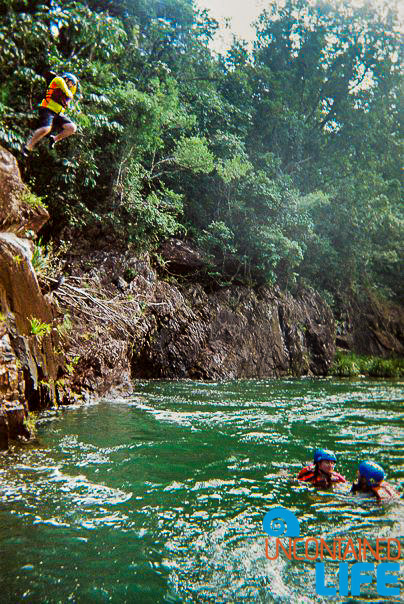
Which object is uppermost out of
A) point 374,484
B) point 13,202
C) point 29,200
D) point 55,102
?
point 55,102

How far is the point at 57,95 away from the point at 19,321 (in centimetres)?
371

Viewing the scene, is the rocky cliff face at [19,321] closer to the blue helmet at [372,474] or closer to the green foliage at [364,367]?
the blue helmet at [372,474]

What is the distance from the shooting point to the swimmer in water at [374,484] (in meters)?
4.18

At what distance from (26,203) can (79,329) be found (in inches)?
130

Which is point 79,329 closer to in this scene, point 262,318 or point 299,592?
point 299,592

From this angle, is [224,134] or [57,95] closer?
[57,95]

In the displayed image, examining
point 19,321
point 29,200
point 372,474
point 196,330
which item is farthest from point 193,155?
point 372,474

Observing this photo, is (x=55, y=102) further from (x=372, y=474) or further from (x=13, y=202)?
(x=372, y=474)

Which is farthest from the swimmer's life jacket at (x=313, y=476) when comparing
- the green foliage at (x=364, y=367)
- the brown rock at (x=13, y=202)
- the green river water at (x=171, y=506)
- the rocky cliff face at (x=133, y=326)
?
the green foliage at (x=364, y=367)

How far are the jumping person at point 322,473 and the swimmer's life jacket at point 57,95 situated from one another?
6506 mm

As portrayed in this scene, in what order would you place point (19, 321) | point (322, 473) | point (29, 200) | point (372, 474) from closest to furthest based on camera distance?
1. point (372, 474)
2. point (322, 473)
3. point (19, 321)
4. point (29, 200)

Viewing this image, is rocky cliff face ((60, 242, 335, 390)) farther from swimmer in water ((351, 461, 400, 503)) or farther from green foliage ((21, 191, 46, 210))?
swimmer in water ((351, 461, 400, 503))

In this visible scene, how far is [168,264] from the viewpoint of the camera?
55.8 feet

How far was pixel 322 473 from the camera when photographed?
4.56 m
